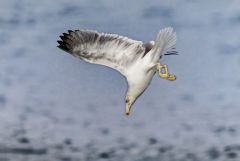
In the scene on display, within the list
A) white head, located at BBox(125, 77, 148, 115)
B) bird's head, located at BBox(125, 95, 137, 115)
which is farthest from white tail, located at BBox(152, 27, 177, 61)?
bird's head, located at BBox(125, 95, 137, 115)

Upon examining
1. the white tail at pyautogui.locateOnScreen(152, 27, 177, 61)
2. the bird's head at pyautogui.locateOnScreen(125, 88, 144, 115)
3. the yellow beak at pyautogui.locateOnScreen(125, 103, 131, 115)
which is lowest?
the yellow beak at pyautogui.locateOnScreen(125, 103, 131, 115)

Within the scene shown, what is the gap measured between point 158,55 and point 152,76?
474mm

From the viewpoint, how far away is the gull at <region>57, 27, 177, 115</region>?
385 inches

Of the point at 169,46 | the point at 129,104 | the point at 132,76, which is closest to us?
the point at 169,46

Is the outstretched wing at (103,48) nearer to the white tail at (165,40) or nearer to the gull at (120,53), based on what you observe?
the gull at (120,53)

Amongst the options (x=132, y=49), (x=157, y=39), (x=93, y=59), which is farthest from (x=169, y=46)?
(x=93, y=59)

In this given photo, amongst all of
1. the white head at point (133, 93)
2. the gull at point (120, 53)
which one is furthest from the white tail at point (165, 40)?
the white head at point (133, 93)

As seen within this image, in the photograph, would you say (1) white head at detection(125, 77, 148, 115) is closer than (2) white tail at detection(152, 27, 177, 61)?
No

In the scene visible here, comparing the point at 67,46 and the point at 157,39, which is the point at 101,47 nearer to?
the point at 67,46

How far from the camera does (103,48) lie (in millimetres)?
10211

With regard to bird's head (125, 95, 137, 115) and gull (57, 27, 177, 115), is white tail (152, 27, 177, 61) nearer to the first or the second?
gull (57, 27, 177, 115)

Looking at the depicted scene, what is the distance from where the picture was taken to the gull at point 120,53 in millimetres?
9789

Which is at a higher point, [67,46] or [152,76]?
[67,46]

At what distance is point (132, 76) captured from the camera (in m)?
10.0
